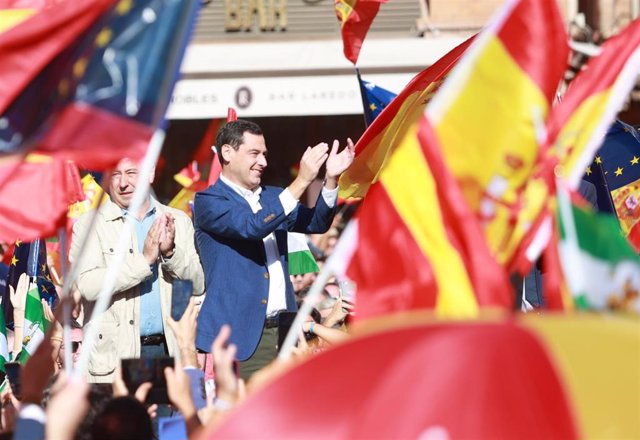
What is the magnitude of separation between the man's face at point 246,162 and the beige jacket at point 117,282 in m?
0.40

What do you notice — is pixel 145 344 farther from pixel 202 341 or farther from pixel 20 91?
pixel 20 91

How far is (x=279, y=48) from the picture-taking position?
15266mm

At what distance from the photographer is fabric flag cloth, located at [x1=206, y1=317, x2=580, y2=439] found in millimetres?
3566

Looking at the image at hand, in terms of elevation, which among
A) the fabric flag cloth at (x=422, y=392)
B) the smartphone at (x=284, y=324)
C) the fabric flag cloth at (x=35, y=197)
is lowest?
the smartphone at (x=284, y=324)

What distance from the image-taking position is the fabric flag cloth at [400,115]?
634 cm

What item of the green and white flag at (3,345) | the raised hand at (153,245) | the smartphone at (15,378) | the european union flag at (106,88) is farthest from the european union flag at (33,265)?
the european union flag at (106,88)

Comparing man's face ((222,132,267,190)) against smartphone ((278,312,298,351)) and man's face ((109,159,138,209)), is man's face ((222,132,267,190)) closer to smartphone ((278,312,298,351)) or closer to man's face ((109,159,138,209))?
man's face ((109,159,138,209))

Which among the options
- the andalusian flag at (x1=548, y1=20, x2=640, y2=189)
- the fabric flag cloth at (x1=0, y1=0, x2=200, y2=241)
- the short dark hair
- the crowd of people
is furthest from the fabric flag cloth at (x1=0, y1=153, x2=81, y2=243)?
the short dark hair

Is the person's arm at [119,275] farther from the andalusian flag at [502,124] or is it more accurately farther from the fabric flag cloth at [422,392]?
the fabric flag cloth at [422,392]

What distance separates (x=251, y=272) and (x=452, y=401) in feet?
9.49

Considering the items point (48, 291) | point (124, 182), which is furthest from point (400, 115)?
point (48, 291)

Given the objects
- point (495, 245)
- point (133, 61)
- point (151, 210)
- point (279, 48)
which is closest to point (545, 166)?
point (495, 245)

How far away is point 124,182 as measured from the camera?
6.65 meters

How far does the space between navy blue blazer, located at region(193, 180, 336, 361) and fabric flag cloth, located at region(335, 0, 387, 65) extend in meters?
0.90
